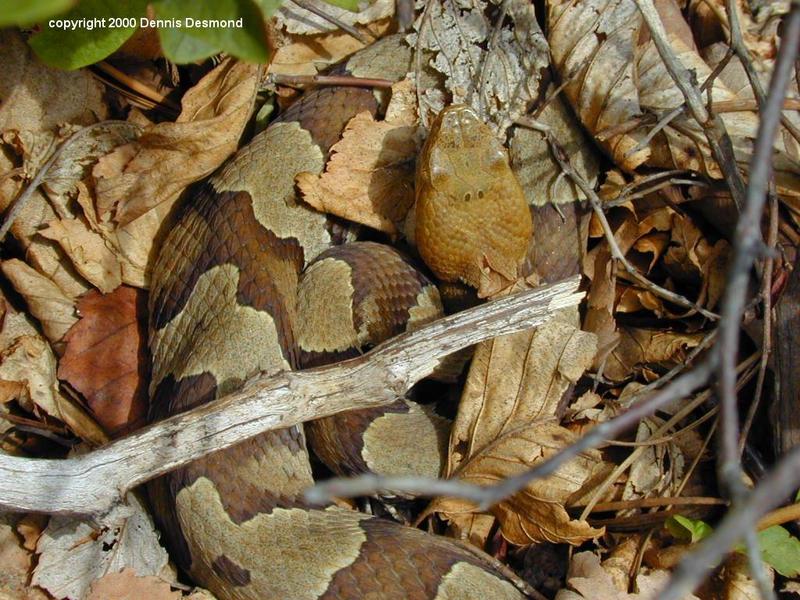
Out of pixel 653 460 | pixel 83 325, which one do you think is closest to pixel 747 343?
pixel 653 460

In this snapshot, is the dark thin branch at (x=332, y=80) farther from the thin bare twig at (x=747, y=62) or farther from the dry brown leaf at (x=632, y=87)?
the thin bare twig at (x=747, y=62)

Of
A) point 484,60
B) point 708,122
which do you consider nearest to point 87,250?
point 484,60

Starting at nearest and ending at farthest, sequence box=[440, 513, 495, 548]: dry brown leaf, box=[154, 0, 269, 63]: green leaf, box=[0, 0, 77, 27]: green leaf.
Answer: box=[0, 0, 77, 27]: green leaf → box=[154, 0, 269, 63]: green leaf → box=[440, 513, 495, 548]: dry brown leaf

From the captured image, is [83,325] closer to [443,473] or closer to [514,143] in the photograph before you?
[443,473]

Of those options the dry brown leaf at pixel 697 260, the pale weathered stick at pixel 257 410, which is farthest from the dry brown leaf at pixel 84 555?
the dry brown leaf at pixel 697 260

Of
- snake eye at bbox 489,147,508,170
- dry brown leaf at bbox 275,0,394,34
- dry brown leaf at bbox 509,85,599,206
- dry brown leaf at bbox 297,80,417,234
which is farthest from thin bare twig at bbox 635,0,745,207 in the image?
dry brown leaf at bbox 275,0,394,34

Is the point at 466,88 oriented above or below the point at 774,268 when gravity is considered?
above

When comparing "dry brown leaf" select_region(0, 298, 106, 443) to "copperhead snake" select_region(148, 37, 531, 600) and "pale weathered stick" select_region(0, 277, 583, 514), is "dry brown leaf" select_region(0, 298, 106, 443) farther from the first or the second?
"pale weathered stick" select_region(0, 277, 583, 514)
